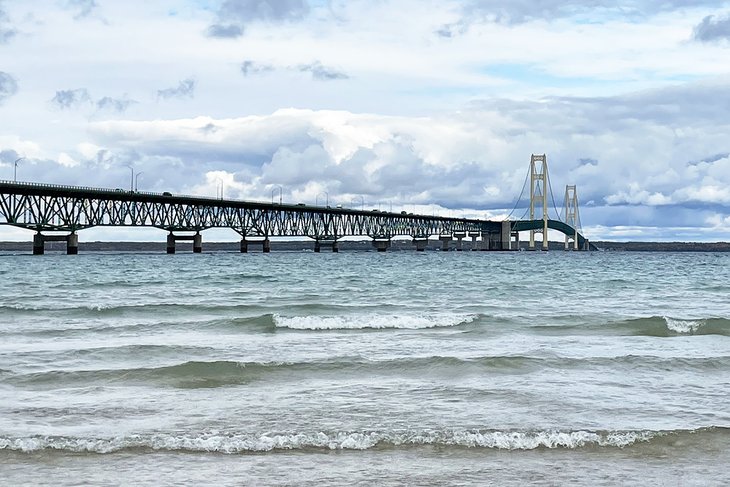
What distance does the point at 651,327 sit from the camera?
26.7 meters

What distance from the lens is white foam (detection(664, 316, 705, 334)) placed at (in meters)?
26.0

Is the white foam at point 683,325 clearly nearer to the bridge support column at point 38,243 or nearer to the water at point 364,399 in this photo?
the water at point 364,399

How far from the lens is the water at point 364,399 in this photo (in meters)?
10.3

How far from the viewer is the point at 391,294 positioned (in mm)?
43188

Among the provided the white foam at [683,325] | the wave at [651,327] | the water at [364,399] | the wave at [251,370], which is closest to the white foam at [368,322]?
the water at [364,399]

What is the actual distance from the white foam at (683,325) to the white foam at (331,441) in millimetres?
15240

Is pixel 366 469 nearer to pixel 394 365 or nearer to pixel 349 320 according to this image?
pixel 394 365

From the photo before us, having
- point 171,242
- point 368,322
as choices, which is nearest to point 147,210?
point 171,242

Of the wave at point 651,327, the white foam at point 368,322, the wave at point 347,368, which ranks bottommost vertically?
the wave at point 651,327

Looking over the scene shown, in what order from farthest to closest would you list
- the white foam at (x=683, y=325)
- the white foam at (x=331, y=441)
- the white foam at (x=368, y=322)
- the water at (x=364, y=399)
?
the white foam at (x=368, y=322) → the white foam at (x=683, y=325) → the white foam at (x=331, y=441) → the water at (x=364, y=399)

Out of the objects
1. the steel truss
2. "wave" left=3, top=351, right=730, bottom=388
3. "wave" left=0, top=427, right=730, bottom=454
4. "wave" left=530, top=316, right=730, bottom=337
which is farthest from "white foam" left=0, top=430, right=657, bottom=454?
the steel truss

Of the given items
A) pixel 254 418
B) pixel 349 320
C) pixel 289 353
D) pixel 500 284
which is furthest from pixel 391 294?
pixel 254 418

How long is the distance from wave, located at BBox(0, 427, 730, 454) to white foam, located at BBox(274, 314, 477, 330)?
14807 mm

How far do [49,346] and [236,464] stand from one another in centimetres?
1292
